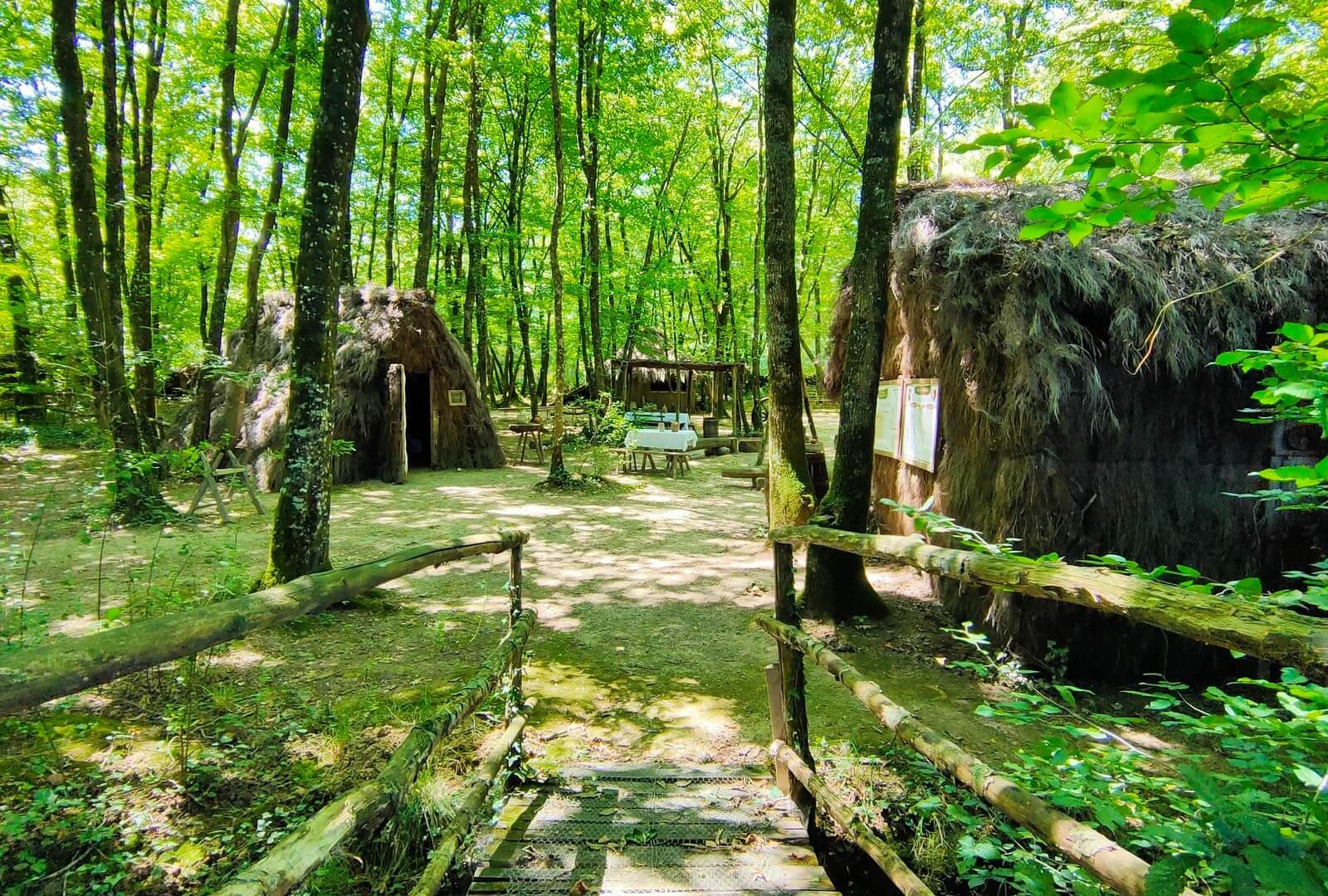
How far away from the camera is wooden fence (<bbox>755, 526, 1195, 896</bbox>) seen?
1219 millimetres

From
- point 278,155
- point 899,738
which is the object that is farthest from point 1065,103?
point 278,155

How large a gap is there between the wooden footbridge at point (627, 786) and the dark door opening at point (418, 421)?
11.5m

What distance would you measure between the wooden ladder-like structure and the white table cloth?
10.8 meters

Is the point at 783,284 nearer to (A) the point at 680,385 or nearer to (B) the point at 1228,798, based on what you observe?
(B) the point at 1228,798

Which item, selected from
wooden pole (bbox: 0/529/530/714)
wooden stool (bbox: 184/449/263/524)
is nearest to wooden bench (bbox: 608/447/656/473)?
wooden stool (bbox: 184/449/263/524)

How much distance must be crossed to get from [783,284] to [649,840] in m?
4.32

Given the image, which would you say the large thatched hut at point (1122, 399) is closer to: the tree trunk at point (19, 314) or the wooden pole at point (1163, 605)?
the wooden pole at point (1163, 605)

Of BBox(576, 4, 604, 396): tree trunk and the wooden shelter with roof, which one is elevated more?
BBox(576, 4, 604, 396): tree trunk

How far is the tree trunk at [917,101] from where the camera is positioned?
9.51 metres

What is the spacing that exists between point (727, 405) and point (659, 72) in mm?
12938

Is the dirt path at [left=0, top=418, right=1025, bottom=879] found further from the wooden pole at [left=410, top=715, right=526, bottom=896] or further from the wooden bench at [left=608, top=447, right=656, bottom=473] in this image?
the wooden bench at [left=608, top=447, right=656, bottom=473]

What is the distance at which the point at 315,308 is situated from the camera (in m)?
5.09

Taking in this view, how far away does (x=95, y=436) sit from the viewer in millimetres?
6316

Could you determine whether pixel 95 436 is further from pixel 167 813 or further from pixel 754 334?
pixel 754 334
